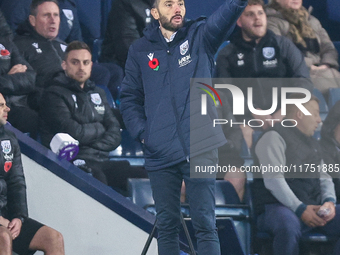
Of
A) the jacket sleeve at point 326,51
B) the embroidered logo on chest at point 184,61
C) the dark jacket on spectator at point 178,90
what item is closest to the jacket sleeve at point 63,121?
the dark jacket on spectator at point 178,90

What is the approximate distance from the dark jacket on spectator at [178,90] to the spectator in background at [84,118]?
129 centimetres

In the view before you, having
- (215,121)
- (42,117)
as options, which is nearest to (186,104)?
(215,121)

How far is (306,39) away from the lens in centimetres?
534

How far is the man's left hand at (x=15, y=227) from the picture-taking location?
308 cm

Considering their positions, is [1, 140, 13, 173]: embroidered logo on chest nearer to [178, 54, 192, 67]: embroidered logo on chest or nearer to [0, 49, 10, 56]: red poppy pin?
[0, 49, 10, 56]: red poppy pin

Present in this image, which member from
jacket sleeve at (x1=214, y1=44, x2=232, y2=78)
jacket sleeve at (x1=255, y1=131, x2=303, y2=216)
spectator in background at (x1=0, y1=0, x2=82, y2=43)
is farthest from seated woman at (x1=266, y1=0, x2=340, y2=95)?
spectator in background at (x1=0, y1=0, x2=82, y2=43)

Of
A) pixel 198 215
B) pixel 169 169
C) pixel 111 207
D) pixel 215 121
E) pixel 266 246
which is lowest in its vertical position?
pixel 266 246

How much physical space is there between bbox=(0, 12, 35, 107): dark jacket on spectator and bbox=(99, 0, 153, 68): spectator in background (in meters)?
1.04

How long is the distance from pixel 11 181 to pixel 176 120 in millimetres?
1227

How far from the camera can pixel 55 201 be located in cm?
349

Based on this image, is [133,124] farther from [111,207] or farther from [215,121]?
[111,207]

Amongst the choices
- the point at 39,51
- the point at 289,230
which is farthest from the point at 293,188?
the point at 39,51

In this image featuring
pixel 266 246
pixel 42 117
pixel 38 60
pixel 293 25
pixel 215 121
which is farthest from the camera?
pixel 293 25

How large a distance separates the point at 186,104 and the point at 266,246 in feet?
5.13
